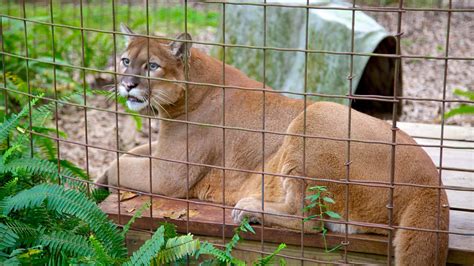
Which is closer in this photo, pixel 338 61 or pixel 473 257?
pixel 473 257

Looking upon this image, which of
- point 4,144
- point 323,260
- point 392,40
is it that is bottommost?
point 323,260

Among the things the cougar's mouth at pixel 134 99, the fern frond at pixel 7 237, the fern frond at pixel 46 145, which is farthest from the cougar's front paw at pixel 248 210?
the fern frond at pixel 46 145

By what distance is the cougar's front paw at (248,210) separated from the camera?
16.3 ft

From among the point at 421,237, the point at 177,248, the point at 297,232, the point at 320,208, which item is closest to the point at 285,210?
the point at 297,232

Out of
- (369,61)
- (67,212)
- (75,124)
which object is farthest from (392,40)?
(67,212)

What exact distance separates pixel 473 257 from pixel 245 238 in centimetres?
140

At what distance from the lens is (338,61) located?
8773 mm

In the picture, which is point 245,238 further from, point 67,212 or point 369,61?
point 369,61

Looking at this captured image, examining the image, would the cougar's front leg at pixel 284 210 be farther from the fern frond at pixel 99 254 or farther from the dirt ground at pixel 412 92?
the dirt ground at pixel 412 92

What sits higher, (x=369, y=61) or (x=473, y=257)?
(x=369, y=61)

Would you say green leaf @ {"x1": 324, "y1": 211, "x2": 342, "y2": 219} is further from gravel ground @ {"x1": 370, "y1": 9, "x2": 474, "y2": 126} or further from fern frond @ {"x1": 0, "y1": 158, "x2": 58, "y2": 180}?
gravel ground @ {"x1": 370, "y1": 9, "x2": 474, "y2": 126}

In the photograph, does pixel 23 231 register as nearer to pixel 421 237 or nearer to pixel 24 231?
pixel 24 231

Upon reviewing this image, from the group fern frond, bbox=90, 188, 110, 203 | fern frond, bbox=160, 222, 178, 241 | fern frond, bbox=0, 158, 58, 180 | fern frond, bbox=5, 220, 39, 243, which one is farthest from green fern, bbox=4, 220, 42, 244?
fern frond, bbox=160, 222, 178, 241

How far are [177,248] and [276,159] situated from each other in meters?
1.15
